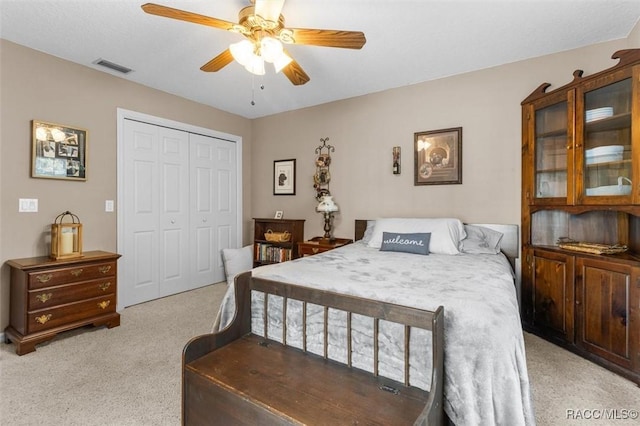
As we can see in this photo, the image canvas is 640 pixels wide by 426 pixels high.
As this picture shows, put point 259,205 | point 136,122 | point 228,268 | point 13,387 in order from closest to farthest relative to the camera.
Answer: point 13,387 → point 136,122 → point 228,268 → point 259,205

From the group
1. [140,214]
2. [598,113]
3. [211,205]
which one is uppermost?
[598,113]

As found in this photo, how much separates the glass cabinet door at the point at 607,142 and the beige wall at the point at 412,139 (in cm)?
59

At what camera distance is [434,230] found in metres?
2.85

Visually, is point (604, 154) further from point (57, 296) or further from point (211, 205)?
point (57, 296)

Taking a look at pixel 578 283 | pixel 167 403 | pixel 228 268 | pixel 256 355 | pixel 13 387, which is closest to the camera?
pixel 256 355

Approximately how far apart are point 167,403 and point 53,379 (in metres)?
0.88

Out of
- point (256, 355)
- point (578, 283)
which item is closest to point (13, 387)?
point (256, 355)

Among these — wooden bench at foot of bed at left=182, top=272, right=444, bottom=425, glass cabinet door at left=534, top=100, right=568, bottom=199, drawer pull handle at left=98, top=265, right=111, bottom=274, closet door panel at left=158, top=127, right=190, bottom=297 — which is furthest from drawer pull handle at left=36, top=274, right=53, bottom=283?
glass cabinet door at left=534, top=100, right=568, bottom=199

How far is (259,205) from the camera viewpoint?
485 cm

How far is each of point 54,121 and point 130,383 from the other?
2438mm

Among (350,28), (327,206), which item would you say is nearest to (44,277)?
(327,206)

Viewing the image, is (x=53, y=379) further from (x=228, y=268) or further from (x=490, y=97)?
(x=490, y=97)

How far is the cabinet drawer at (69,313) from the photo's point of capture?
2.39 metres

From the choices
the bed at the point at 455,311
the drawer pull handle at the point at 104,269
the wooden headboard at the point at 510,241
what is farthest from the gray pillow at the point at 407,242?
the drawer pull handle at the point at 104,269
